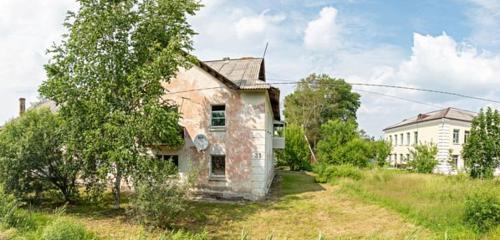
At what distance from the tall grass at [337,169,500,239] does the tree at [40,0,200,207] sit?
990 cm

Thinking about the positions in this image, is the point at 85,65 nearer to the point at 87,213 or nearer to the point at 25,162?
the point at 25,162

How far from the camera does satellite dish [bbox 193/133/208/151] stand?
17891mm

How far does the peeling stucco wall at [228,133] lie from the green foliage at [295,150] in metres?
15.0

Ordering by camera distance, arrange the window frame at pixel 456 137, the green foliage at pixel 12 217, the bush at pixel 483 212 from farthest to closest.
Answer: the window frame at pixel 456 137 < the bush at pixel 483 212 < the green foliage at pixel 12 217

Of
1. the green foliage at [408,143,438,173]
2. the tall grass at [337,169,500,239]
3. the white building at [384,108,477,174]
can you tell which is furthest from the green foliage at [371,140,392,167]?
the tall grass at [337,169,500,239]

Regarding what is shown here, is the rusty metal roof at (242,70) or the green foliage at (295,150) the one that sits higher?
the rusty metal roof at (242,70)

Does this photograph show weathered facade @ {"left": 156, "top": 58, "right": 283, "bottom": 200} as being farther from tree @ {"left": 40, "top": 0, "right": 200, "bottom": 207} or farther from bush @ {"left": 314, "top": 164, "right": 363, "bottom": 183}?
bush @ {"left": 314, "top": 164, "right": 363, "bottom": 183}

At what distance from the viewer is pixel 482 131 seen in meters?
24.9

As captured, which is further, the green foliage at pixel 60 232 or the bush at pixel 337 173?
the bush at pixel 337 173

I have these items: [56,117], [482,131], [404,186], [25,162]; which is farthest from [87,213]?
[482,131]

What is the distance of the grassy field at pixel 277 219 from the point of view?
1217 centimetres

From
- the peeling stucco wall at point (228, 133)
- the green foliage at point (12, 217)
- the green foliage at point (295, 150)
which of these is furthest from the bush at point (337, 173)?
the green foliage at point (12, 217)

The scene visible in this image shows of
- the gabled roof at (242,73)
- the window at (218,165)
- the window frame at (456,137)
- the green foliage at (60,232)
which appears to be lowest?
the green foliage at (60,232)

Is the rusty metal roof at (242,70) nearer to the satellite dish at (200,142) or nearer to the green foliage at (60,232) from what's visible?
the satellite dish at (200,142)
